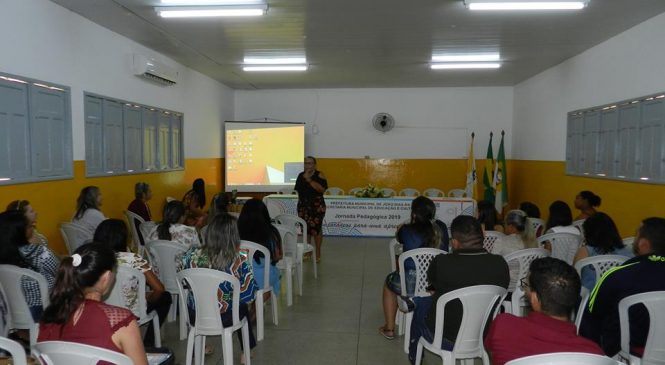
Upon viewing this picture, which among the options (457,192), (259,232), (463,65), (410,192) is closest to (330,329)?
(259,232)

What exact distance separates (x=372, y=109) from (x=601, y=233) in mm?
8037

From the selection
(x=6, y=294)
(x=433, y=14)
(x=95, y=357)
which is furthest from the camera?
(x=433, y=14)

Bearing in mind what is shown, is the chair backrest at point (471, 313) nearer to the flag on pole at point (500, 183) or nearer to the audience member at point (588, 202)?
the audience member at point (588, 202)

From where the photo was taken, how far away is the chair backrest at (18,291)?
300cm

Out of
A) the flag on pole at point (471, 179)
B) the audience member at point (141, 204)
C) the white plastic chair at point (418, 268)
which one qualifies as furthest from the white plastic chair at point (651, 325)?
the flag on pole at point (471, 179)

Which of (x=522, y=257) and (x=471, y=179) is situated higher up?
(x=471, y=179)

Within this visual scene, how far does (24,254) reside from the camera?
3.15 m

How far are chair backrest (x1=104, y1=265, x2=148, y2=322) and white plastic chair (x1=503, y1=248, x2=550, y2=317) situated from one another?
2.72 metres

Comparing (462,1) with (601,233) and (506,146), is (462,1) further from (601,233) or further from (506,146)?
(506,146)

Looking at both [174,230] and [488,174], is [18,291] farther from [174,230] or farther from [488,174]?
[488,174]

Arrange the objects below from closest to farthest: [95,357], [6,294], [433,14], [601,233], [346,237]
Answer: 1. [95,357]
2. [6,294]
3. [601,233]
4. [433,14]
5. [346,237]

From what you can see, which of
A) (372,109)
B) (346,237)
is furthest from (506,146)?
(346,237)

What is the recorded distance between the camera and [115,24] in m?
5.90

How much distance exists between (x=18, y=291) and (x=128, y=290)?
0.64 metres
